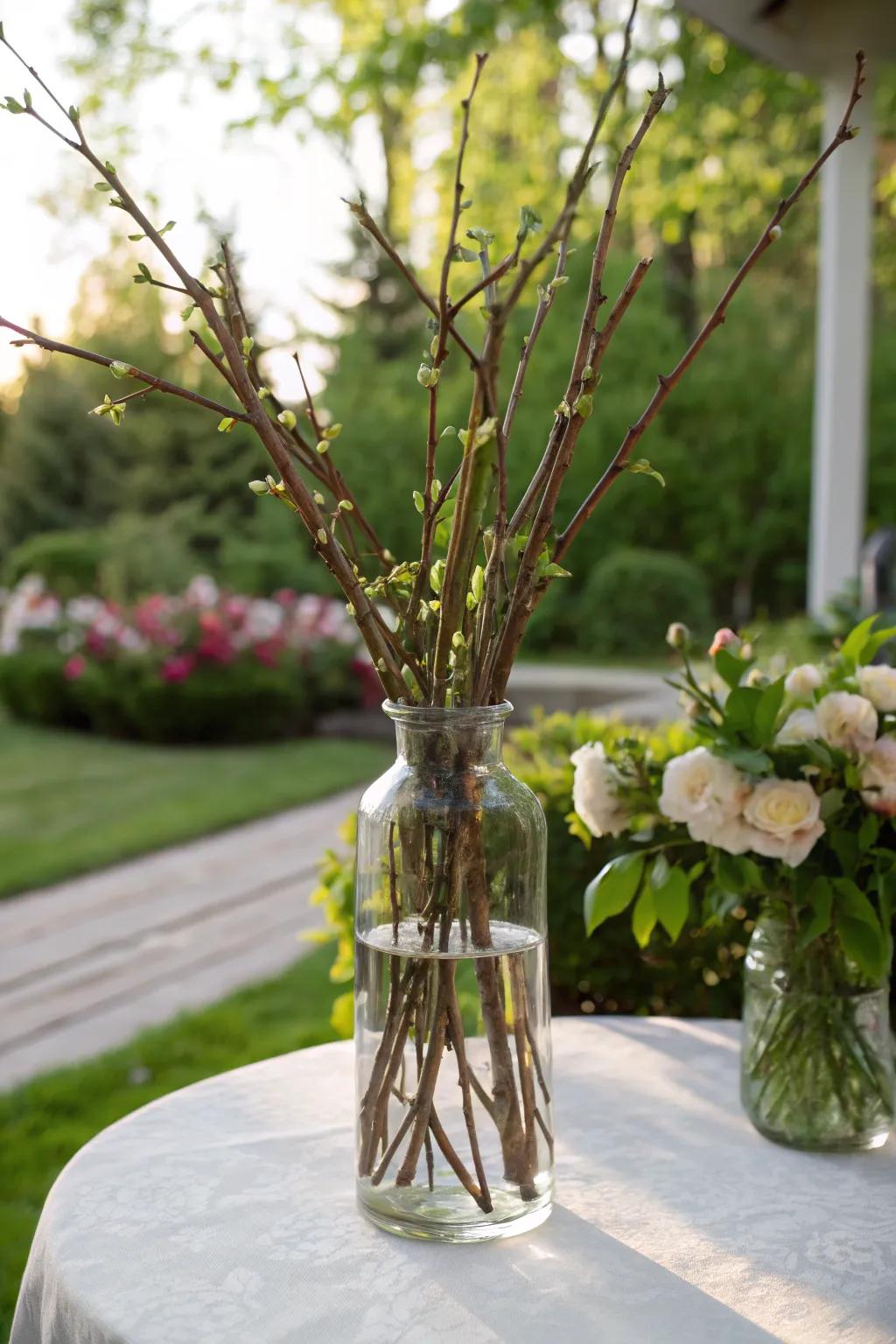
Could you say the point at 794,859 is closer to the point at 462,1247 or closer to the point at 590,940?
the point at 462,1247

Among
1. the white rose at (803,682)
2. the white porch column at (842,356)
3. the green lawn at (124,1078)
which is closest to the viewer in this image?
the white rose at (803,682)

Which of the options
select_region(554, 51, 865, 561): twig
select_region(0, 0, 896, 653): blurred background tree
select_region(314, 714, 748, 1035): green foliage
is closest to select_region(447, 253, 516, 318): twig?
select_region(554, 51, 865, 561): twig

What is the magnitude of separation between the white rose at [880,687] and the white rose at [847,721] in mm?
32

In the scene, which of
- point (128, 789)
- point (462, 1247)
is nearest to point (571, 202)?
point (462, 1247)

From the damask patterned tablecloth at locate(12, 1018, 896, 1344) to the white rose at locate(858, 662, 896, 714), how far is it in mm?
444

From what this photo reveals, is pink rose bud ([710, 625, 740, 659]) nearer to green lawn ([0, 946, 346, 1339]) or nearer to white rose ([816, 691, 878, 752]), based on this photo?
white rose ([816, 691, 878, 752])

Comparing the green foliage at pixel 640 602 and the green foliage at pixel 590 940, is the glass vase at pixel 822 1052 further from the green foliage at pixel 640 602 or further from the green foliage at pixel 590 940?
the green foliage at pixel 640 602

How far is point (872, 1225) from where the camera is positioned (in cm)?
116

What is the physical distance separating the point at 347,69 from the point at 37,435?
1166 centimetres

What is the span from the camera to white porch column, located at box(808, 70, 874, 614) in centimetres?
426

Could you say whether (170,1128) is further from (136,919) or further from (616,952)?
(136,919)

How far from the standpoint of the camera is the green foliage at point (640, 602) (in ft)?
44.8

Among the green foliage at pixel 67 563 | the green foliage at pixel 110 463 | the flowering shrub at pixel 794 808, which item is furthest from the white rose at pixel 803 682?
the green foliage at pixel 110 463

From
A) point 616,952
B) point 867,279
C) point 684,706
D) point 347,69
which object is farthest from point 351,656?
point 684,706
